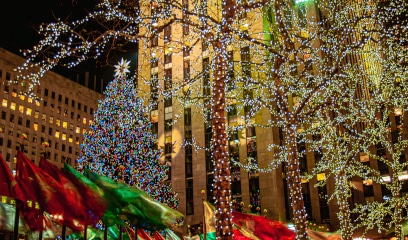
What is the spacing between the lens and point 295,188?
13.7m

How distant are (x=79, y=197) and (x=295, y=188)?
763 centimetres

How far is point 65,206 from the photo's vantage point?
8188mm

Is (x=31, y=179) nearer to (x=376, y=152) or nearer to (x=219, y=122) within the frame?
(x=219, y=122)

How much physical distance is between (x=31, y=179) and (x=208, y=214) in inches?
273

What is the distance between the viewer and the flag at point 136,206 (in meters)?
9.05

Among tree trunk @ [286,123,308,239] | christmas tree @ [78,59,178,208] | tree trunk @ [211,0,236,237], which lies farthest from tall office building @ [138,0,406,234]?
tree trunk @ [211,0,236,237]

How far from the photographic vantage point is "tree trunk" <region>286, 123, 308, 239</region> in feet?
43.3

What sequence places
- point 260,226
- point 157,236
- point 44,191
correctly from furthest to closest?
point 260,226 < point 157,236 < point 44,191

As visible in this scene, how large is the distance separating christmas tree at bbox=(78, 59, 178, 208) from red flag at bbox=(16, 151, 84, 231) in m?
18.2

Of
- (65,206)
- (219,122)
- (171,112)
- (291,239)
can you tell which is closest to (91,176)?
(65,206)

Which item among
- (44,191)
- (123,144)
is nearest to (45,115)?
Answer: (123,144)

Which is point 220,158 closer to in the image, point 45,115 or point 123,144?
point 123,144

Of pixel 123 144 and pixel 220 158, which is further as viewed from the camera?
pixel 123 144

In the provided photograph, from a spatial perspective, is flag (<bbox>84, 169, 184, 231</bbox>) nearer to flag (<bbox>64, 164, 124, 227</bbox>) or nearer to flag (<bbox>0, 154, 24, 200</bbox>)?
flag (<bbox>64, 164, 124, 227</bbox>)
